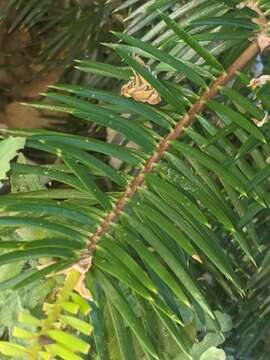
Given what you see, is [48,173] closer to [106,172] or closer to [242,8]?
[106,172]

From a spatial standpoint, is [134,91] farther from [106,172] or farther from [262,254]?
[262,254]

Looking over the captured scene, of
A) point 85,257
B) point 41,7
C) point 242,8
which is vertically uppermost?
point 41,7

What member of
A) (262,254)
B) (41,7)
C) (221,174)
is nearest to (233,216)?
(221,174)

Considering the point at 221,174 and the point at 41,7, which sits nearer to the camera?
the point at 221,174

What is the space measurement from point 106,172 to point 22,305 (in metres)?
0.08

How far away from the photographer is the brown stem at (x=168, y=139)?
0.99 ft

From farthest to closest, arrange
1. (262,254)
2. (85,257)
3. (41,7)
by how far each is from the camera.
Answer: (41,7) → (262,254) → (85,257)

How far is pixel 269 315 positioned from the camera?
0.59 metres

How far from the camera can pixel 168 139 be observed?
0.33 meters

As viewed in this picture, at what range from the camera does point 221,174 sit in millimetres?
321

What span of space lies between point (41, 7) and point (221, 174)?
49 cm

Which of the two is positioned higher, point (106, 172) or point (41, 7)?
point (41, 7)

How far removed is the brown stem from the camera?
30cm

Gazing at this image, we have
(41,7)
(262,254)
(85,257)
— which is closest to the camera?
(85,257)
